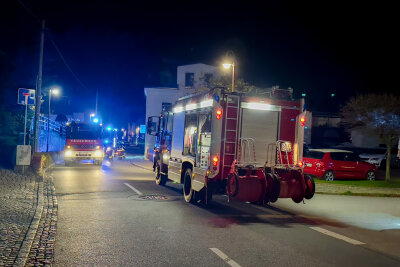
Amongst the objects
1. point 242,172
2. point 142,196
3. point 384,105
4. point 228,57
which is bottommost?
point 142,196

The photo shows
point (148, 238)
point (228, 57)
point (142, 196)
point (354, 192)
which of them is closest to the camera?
point (148, 238)

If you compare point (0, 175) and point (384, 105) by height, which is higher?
point (384, 105)

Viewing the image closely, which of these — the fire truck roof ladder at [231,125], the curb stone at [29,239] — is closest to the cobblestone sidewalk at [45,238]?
the curb stone at [29,239]

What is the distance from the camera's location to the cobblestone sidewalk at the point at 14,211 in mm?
6051

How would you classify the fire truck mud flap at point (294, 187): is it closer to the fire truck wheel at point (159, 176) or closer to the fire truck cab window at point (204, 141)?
the fire truck cab window at point (204, 141)

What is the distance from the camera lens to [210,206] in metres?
10.9

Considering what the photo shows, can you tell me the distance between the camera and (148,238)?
7090mm

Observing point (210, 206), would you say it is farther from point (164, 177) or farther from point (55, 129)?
point (55, 129)

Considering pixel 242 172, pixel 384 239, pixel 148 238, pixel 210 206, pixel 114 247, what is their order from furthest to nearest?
pixel 210 206 → pixel 242 172 → pixel 384 239 → pixel 148 238 → pixel 114 247

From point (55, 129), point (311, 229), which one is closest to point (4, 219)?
point (311, 229)

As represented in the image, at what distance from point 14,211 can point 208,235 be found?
4.70 meters

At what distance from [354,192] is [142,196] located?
8.33 m

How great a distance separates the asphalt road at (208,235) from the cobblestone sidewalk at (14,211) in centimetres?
67

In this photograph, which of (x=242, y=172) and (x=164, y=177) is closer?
(x=242, y=172)
